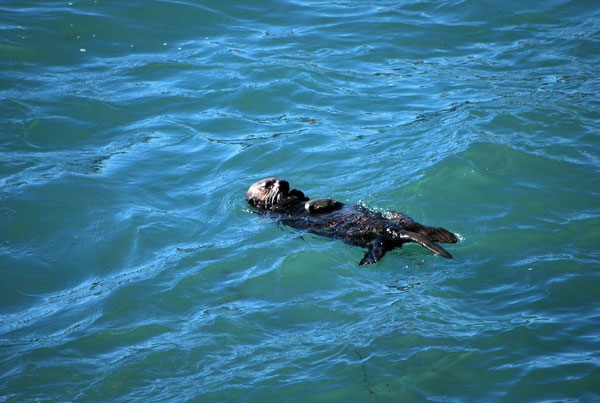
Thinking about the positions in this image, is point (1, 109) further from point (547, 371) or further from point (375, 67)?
point (547, 371)

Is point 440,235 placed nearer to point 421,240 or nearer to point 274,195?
point 421,240

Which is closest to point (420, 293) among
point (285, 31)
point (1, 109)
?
point (1, 109)

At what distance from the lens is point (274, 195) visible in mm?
7121

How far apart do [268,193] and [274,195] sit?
0.10 m

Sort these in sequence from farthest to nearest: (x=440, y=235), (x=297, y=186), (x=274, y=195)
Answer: (x=297, y=186) → (x=274, y=195) → (x=440, y=235)

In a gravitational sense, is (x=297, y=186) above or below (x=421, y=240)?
below

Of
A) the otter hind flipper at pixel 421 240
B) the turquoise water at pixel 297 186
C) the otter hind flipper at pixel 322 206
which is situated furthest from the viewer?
the otter hind flipper at pixel 322 206

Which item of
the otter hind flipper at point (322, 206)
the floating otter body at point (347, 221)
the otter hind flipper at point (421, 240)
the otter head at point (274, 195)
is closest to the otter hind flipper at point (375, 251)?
the floating otter body at point (347, 221)

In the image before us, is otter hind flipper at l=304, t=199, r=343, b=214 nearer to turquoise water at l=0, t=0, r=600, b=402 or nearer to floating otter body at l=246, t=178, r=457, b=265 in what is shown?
floating otter body at l=246, t=178, r=457, b=265

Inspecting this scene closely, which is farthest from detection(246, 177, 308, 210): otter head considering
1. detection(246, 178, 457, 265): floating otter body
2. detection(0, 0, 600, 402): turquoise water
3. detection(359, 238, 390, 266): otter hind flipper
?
detection(359, 238, 390, 266): otter hind flipper

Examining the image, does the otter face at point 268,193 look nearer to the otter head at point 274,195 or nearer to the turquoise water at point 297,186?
the otter head at point 274,195

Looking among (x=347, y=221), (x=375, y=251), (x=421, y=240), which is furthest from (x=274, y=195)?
(x=421, y=240)

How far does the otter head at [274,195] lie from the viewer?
7.10m

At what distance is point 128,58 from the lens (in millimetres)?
11242
